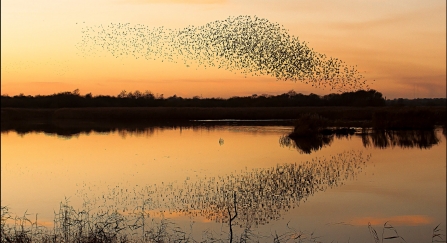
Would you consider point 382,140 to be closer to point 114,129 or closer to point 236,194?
point 236,194

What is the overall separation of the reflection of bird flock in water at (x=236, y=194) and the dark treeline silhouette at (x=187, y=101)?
45837 millimetres

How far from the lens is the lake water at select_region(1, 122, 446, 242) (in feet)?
35.2

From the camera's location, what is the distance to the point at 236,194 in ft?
43.7

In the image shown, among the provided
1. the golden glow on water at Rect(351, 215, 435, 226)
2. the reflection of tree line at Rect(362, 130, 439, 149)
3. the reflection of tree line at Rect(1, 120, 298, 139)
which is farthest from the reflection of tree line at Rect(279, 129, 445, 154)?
the golden glow on water at Rect(351, 215, 435, 226)

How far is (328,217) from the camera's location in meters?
11.2

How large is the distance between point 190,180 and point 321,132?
1958 centimetres

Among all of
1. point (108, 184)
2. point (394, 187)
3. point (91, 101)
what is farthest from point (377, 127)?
point (91, 101)

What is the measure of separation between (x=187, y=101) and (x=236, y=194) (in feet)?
238

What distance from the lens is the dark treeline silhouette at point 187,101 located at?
204 feet

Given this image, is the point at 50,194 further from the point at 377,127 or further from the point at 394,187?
the point at 377,127

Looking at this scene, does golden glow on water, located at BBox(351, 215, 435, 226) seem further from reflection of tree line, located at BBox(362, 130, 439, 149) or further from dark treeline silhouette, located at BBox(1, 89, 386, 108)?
dark treeline silhouette, located at BBox(1, 89, 386, 108)

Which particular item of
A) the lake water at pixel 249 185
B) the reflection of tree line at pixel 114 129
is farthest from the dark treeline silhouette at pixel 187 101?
the lake water at pixel 249 185

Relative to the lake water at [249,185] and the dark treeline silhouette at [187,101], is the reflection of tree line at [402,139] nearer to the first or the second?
the lake water at [249,185]

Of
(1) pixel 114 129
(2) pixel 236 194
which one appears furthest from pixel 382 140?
(1) pixel 114 129
